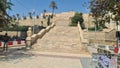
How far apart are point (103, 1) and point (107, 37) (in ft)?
121

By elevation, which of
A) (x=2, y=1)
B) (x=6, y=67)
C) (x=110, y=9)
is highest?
(x=2, y=1)

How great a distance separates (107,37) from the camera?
4984 centimetres

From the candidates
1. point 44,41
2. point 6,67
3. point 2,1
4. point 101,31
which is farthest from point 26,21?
point 6,67

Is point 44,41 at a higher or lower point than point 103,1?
lower

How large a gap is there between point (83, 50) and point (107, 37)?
2351 centimetres

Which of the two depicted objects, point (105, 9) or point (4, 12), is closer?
point (105, 9)

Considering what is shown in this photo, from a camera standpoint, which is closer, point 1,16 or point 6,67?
point 6,67

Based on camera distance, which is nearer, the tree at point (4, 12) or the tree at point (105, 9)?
the tree at point (105, 9)

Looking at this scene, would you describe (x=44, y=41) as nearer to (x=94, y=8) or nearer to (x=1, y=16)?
(x=1, y=16)

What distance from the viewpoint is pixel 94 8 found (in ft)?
48.3

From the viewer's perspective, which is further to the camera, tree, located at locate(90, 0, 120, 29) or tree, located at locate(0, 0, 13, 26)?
tree, located at locate(0, 0, 13, 26)

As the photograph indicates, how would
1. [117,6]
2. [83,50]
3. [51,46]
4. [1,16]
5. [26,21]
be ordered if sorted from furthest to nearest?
[26,21] < [51,46] < [83,50] < [1,16] < [117,6]

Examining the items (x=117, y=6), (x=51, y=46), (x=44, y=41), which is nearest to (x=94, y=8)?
(x=117, y=6)

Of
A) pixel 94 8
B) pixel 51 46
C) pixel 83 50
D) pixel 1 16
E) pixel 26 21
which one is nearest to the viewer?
pixel 94 8
